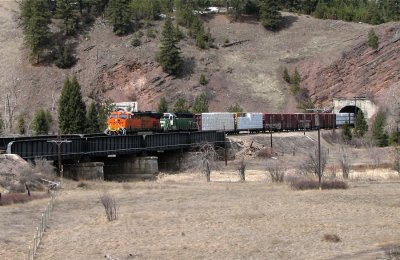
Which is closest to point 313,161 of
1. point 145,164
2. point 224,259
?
point 145,164

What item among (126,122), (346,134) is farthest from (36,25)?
(126,122)

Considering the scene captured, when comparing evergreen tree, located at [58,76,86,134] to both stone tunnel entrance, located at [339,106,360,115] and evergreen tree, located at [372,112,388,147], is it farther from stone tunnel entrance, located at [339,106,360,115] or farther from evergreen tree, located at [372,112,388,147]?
stone tunnel entrance, located at [339,106,360,115]

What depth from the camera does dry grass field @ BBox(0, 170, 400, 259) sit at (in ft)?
75.4

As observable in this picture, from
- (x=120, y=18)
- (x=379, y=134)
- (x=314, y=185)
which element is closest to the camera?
(x=314, y=185)

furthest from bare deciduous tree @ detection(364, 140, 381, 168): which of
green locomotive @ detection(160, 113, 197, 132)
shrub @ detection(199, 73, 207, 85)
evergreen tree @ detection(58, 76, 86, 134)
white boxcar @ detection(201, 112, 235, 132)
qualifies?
shrub @ detection(199, 73, 207, 85)

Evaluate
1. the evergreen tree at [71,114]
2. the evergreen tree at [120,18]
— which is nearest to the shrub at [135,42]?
the evergreen tree at [120,18]

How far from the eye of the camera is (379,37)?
13088 centimetres

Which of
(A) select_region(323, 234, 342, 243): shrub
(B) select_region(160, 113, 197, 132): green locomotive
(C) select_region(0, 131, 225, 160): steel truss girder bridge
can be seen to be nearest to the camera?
(A) select_region(323, 234, 342, 243): shrub

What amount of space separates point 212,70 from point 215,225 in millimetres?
101224

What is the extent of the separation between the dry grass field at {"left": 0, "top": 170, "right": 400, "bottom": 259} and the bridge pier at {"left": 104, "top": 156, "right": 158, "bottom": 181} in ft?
44.8

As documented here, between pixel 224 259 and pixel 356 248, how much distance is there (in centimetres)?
539

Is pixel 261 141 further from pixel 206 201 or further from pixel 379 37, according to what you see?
pixel 379 37

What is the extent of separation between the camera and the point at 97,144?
173 feet

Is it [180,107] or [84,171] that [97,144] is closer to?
[84,171]
